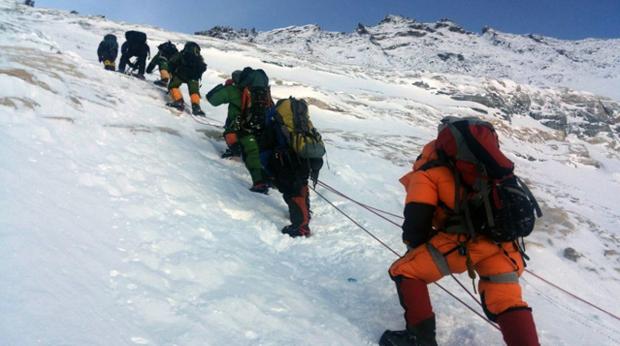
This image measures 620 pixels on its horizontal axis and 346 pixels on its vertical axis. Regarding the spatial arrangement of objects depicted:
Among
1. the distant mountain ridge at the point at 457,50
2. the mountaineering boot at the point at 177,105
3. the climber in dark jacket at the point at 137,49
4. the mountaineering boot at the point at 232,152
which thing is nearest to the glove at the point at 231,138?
the mountaineering boot at the point at 232,152

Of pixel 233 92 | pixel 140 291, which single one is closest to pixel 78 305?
pixel 140 291

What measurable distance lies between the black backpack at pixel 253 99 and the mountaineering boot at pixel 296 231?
210cm

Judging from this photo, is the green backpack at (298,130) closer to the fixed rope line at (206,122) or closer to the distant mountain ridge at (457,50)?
the fixed rope line at (206,122)

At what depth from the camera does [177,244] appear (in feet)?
13.9

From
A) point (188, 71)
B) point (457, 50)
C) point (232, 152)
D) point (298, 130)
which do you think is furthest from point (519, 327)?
point (457, 50)

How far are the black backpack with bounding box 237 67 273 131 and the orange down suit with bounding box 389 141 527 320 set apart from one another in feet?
13.0

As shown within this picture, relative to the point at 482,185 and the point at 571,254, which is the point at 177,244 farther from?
the point at 571,254

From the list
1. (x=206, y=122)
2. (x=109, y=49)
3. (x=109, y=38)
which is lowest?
(x=206, y=122)

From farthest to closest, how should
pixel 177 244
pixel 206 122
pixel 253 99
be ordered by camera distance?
pixel 206 122 < pixel 253 99 < pixel 177 244

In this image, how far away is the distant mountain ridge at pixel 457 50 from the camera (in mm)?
75562

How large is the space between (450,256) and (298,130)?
2932mm

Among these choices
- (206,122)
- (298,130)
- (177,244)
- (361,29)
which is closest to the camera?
(177,244)

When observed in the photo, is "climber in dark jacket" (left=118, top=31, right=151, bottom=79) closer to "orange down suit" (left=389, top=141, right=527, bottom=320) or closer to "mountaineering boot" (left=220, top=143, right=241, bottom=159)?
"mountaineering boot" (left=220, top=143, right=241, bottom=159)

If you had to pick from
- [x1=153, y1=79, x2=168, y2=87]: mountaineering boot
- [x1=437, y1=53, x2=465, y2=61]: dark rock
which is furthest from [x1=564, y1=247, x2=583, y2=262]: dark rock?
[x1=437, y1=53, x2=465, y2=61]: dark rock
